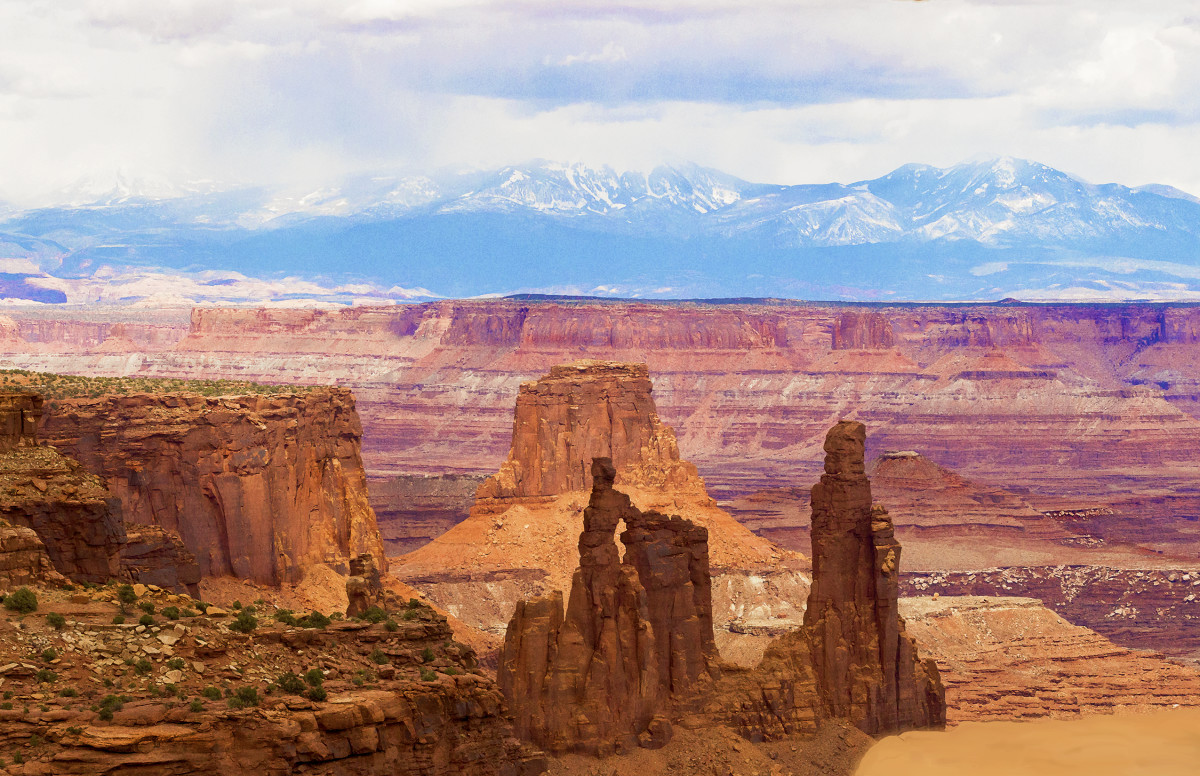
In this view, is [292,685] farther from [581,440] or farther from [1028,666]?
[581,440]

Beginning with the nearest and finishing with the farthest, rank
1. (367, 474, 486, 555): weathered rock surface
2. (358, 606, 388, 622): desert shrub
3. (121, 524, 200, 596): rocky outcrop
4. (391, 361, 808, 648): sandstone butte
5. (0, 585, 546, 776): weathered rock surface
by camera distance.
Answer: (0, 585, 546, 776): weathered rock surface → (358, 606, 388, 622): desert shrub → (121, 524, 200, 596): rocky outcrop → (391, 361, 808, 648): sandstone butte → (367, 474, 486, 555): weathered rock surface

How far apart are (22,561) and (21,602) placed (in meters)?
1.81

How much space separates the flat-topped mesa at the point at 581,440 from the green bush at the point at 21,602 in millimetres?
80061

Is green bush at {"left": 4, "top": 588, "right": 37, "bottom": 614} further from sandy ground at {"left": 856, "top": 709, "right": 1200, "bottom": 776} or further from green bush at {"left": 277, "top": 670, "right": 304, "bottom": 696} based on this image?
sandy ground at {"left": 856, "top": 709, "right": 1200, "bottom": 776}

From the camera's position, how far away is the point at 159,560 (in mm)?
39719

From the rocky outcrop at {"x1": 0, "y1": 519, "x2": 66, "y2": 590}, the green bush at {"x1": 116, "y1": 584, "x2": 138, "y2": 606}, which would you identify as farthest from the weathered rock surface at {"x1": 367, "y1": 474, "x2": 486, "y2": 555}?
the rocky outcrop at {"x1": 0, "y1": 519, "x2": 66, "y2": 590}

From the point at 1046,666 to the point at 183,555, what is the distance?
5764 centimetres

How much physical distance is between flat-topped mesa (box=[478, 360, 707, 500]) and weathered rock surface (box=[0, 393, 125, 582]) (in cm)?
7535

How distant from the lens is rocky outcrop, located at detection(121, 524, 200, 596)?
3716 centimetres

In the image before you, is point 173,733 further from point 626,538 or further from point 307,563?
point 307,563

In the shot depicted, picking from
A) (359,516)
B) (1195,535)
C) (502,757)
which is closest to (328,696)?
(502,757)

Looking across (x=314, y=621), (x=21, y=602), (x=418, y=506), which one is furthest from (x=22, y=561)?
(x=418, y=506)

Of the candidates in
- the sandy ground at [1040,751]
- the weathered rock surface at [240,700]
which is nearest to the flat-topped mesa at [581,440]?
the sandy ground at [1040,751]

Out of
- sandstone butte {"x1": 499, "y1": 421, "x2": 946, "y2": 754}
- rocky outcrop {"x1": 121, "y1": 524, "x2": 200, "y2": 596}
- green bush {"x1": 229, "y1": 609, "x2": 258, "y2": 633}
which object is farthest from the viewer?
sandstone butte {"x1": 499, "y1": 421, "x2": 946, "y2": 754}
